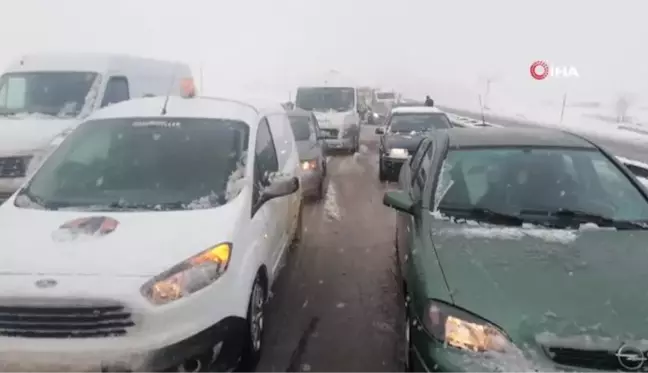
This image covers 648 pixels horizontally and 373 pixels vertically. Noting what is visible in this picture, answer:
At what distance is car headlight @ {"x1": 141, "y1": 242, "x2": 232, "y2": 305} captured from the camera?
139 inches

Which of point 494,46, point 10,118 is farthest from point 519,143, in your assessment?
point 494,46

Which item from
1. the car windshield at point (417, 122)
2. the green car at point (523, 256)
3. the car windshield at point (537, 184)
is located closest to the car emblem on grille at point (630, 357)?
the green car at point (523, 256)

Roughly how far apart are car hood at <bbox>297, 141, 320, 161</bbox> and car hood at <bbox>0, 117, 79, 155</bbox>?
3618 millimetres

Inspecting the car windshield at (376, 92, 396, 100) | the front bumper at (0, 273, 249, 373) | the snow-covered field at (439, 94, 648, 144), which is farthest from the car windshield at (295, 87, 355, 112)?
the car windshield at (376, 92, 396, 100)

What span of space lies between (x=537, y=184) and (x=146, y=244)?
2.75 m

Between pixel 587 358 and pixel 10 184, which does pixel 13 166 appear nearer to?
pixel 10 184

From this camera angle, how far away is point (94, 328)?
11.1 ft

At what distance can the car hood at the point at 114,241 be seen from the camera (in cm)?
358

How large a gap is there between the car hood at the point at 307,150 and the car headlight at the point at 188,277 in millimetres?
6879

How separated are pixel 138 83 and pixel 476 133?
311 inches

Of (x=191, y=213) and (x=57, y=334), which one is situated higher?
(x=191, y=213)

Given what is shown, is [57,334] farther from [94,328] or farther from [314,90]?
[314,90]

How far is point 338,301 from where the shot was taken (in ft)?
19.1

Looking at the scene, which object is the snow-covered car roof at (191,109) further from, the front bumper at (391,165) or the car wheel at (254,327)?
the front bumper at (391,165)
